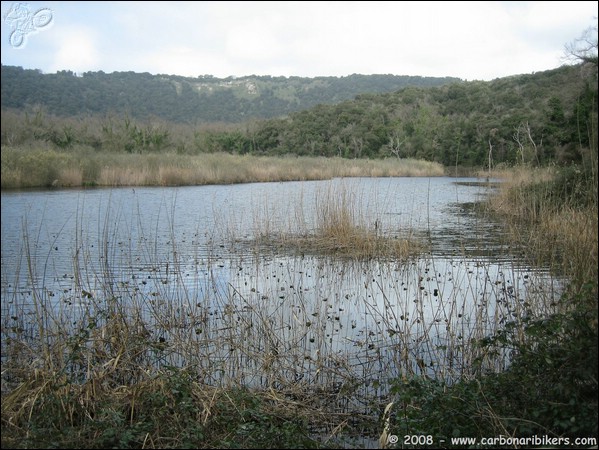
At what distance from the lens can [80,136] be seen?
777 inches

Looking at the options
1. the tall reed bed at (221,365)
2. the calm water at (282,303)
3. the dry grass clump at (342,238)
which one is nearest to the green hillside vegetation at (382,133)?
the calm water at (282,303)

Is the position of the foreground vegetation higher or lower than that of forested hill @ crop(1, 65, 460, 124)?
lower

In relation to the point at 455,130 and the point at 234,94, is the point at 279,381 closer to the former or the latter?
the point at 455,130

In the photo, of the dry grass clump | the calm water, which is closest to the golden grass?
the dry grass clump

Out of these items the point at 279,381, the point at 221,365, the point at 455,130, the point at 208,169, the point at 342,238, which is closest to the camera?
the point at 279,381

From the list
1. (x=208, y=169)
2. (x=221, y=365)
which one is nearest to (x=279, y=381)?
(x=221, y=365)

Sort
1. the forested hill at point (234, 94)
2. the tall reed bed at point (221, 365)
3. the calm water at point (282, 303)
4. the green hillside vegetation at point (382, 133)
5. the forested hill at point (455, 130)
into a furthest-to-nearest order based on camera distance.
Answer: the forested hill at point (234, 94), the forested hill at point (455, 130), the green hillside vegetation at point (382, 133), the calm water at point (282, 303), the tall reed bed at point (221, 365)

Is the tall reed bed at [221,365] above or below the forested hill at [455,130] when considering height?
below

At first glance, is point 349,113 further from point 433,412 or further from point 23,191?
point 433,412

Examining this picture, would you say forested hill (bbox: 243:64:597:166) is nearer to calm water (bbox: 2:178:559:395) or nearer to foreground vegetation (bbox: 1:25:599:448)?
calm water (bbox: 2:178:559:395)

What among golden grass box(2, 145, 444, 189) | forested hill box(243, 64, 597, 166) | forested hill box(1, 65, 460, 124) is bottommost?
golden grass box(2, 145, 444, 189)

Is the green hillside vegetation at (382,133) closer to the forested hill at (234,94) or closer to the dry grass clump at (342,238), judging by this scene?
the dry grass clump at (342,238)

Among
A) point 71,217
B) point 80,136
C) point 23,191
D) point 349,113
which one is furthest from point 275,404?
point 349,113

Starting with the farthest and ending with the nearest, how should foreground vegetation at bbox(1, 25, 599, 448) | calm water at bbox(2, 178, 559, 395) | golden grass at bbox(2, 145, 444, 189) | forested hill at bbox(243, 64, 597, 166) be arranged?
golden grass at bbox(2, 145, 444, 189), forested hill at bbox(243, 64, 597, 166), calm water at bbox(2, 178, 559, 395), foreground vegetation at bbox(1, 25, 599, 448)
